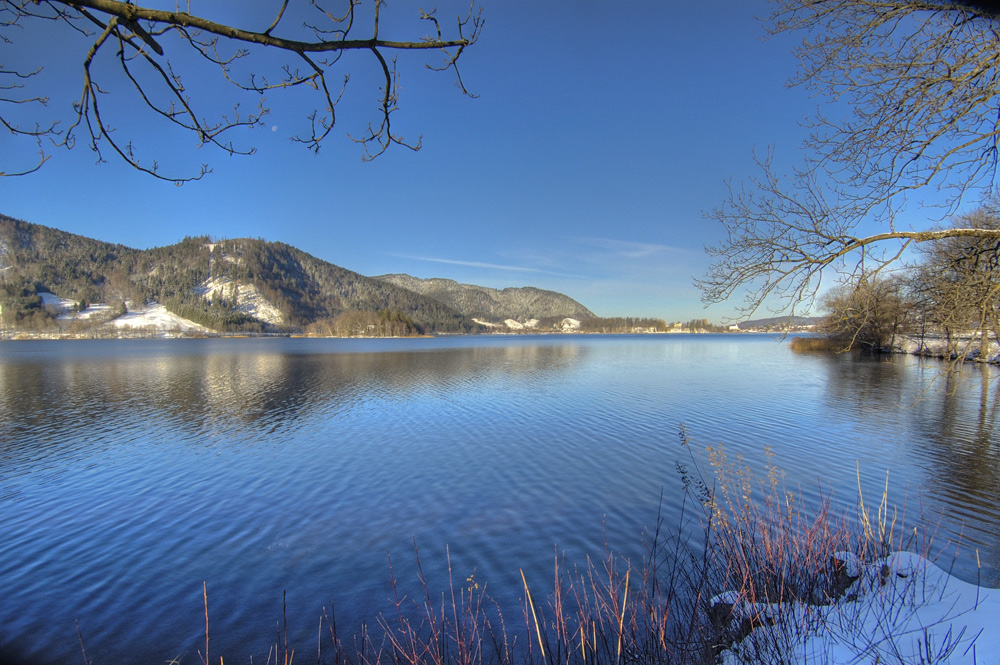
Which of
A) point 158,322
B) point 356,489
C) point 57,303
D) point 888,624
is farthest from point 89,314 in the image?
point 888,624

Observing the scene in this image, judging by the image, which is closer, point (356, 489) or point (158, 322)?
point (356, 489)

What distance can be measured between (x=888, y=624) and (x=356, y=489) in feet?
29.3

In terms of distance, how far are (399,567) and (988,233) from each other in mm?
7619

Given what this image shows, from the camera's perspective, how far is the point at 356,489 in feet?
33.0

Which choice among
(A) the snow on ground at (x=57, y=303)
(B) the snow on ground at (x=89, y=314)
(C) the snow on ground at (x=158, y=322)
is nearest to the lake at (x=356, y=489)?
(C) the snow on ground at (x=158, y=322)

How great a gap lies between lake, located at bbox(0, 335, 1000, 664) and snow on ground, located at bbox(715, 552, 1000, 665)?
1.83 m

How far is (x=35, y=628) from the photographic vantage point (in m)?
5.37

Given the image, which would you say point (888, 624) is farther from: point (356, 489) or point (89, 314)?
point (89, 314)

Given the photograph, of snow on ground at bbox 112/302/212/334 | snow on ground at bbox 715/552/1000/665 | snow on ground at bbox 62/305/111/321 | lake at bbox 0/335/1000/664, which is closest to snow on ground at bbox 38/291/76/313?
snow on ground at bbox 62/305/111/321

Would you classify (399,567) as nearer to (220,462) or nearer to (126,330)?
(220,462)

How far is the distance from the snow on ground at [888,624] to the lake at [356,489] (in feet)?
5.99

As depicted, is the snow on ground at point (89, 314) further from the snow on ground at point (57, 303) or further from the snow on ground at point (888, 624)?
the snow on ground at point (888, 624)

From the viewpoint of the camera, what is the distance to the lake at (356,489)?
5.86m

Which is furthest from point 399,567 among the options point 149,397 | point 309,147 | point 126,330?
point 126,330
